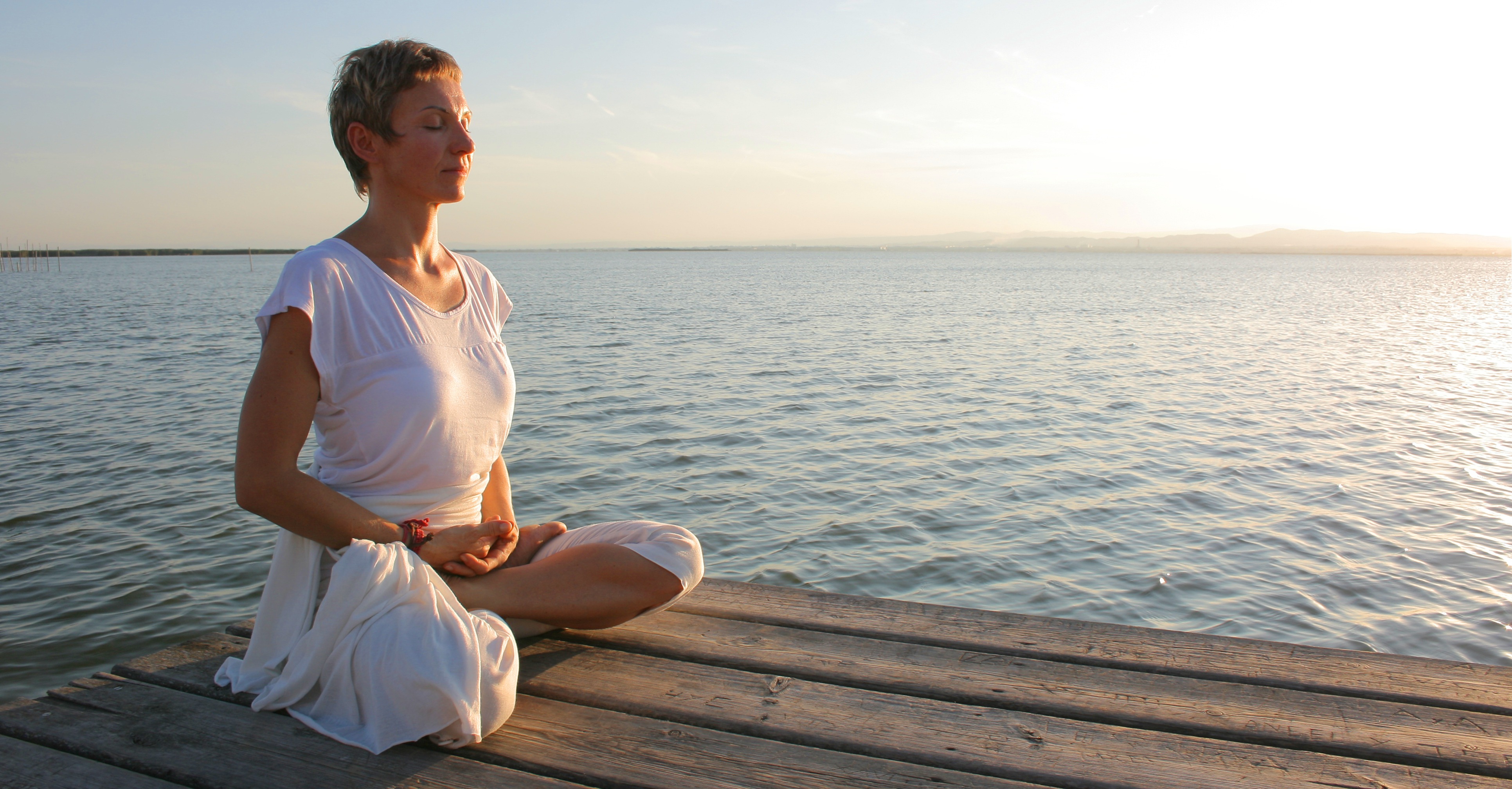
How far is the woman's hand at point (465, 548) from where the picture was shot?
271 cm

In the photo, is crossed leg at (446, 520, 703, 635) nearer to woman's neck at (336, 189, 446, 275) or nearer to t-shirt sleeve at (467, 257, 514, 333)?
t-shirt sleeve at (467, 257, 514, 333)

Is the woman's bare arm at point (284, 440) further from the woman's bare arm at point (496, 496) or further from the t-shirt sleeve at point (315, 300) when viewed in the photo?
Answer: the woman's bare arm at point (496, 496)

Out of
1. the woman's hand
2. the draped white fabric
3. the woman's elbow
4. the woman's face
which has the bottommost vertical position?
the draped white fabric

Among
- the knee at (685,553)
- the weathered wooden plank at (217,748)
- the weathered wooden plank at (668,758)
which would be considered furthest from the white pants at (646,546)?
the weathered wooden plank at (217,748)

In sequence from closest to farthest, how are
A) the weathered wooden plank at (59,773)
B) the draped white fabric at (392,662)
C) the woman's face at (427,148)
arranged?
the weathered wooden plank at (59,773) → the draped white fabric at (392,662) → the woman's face at (427,148)

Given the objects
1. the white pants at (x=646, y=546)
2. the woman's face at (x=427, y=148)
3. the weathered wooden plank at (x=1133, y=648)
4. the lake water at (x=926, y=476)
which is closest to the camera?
the woman's face at (x=427, y=148)

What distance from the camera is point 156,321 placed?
28.5 m

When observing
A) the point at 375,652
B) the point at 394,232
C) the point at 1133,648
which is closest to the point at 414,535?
the point at 375,652

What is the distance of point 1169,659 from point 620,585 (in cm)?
185

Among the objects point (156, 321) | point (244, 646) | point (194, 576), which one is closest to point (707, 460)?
point (194, 576)

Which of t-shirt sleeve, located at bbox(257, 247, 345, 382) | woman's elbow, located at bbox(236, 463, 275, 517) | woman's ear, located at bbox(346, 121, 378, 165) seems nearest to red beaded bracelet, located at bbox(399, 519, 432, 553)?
woman's elbow, located at bbox(236, 463, 275, 517)

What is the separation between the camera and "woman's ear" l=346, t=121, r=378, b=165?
2688 millimetres

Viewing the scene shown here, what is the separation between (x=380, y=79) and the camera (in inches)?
103

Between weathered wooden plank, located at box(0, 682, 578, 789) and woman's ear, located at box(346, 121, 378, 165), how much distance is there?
168 cm
